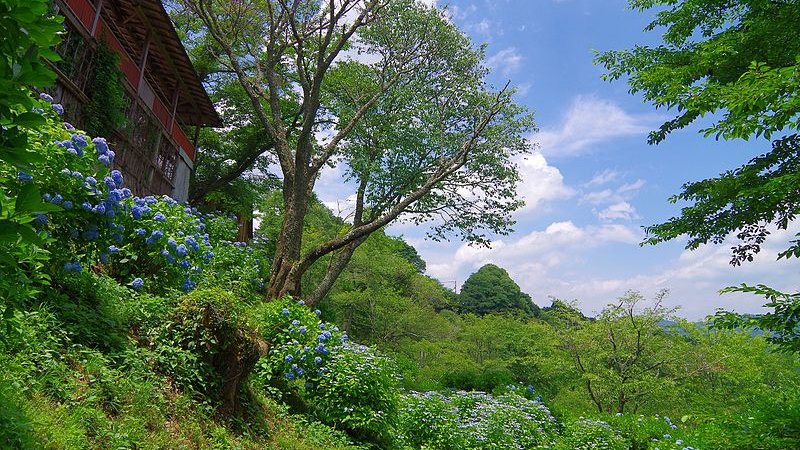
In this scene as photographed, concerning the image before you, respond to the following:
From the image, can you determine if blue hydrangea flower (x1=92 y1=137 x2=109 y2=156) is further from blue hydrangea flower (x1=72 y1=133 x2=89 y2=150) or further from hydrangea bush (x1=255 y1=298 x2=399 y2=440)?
hydrangea bush (x1=255 y1=298 x2=399 y2=440)

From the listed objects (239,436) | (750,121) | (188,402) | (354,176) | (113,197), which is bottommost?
(239,436)

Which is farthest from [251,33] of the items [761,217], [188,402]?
[761,217]

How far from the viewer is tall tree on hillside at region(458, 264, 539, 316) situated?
50375mm

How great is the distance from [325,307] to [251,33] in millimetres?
10150

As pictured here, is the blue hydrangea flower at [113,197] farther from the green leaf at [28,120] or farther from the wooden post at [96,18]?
the wooden post at [96,18]

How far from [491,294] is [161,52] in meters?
43.3

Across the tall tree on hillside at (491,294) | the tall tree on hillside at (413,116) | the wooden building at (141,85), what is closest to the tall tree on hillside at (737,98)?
the tall tree on hillside at (413,116)

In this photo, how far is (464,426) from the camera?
925cm

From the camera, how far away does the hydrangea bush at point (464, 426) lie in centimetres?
853

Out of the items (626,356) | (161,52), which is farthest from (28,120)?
(626,356)

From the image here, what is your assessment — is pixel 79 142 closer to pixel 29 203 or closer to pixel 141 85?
pixel 29 203

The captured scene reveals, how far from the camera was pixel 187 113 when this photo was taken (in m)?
17.2

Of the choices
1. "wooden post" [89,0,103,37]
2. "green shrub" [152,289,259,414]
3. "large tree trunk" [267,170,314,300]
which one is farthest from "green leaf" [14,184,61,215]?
"wooden post" [89,0,103,37]

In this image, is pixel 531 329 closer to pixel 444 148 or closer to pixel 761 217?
pixel 444 148
